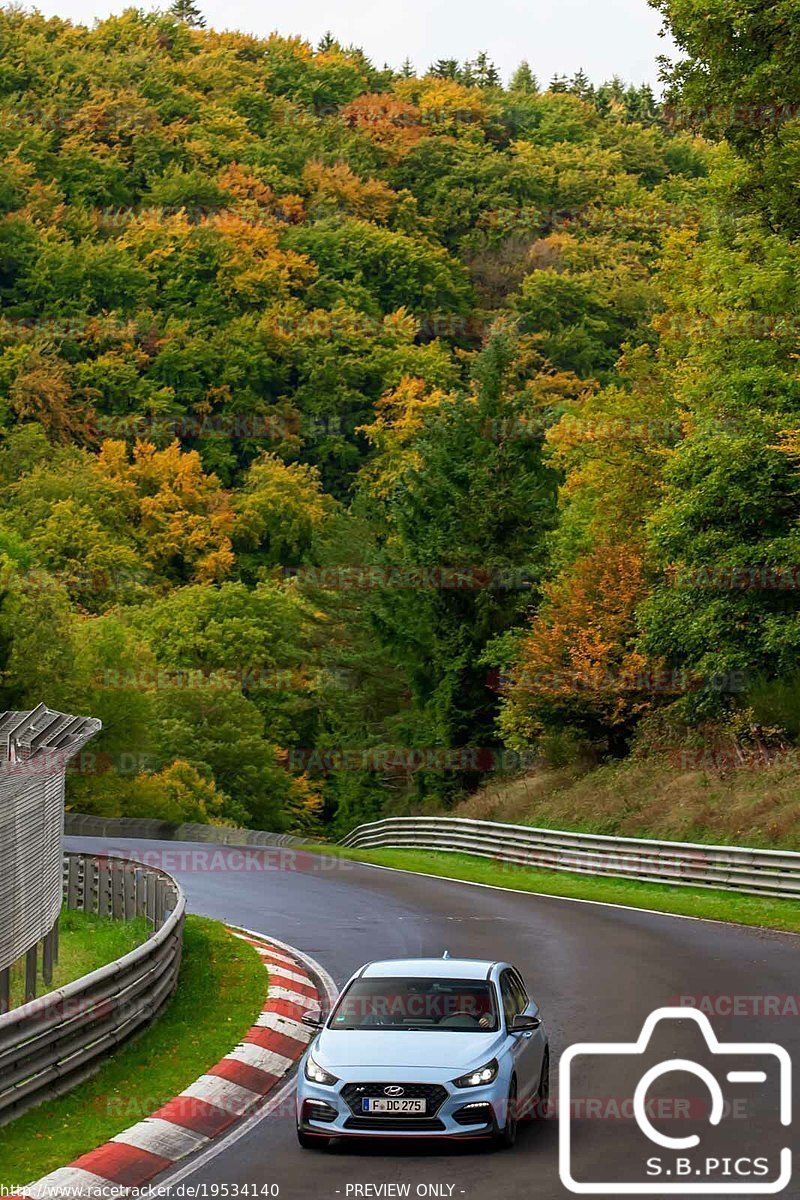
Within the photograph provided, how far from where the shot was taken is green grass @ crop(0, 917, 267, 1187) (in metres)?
11.8

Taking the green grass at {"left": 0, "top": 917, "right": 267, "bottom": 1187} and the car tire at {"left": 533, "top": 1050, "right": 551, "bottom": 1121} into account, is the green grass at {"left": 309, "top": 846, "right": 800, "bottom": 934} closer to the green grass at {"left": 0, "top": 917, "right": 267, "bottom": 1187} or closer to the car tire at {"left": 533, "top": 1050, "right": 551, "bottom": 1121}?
the green grass at {"left": 0, "top": 917, "right": 267, "bottom": 1187}

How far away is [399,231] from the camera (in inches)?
5384

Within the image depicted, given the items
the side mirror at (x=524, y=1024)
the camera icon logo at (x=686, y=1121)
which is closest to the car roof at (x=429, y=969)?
the side mirror at (x=524, y=1024)

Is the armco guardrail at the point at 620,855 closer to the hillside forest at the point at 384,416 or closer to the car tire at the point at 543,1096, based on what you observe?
the hillside forest at the point at 384,416

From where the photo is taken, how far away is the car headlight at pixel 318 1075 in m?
11.8

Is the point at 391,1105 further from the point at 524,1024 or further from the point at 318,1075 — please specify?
the point at 524,1024

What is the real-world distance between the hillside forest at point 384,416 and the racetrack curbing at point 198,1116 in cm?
2058

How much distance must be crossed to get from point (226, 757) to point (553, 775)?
130ft

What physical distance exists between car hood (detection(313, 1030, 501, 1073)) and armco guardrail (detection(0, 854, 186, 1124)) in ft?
7.17

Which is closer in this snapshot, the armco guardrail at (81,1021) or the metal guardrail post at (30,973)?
the armco guardrail at (81,1021)

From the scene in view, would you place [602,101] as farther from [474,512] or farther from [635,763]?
[635,763]

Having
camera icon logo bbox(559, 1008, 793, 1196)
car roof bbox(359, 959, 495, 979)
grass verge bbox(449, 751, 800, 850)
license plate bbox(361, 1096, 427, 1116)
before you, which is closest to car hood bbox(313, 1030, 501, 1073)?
license plate bbox(361, 1096, 427, 1116)

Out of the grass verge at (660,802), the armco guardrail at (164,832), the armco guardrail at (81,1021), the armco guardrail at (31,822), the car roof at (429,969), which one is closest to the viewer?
the armco guardrail at (81,1021)

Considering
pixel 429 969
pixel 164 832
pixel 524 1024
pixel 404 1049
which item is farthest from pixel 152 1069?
pixel 164 832
